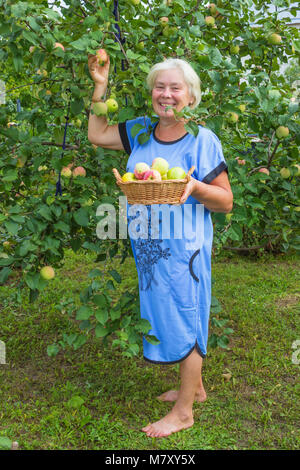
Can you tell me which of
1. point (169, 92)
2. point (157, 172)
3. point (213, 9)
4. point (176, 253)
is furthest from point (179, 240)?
point (213, 9)

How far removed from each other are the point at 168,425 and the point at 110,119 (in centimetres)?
146

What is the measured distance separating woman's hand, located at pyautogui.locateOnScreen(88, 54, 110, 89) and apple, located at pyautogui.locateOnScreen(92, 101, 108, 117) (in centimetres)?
7

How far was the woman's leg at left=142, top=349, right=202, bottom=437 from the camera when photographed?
80.4 inches

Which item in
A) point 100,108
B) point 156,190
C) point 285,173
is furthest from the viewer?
point 285,173

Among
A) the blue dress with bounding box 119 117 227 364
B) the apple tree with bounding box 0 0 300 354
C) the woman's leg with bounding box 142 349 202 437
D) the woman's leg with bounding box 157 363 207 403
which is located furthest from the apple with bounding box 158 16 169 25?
the woman's leg with bounding box 157 363 207 403

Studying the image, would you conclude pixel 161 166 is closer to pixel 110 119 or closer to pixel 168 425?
pixel 110 119

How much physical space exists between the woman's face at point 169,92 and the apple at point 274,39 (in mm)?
894

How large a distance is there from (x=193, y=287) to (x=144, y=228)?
308 millimetres

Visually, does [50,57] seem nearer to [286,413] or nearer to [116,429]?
[116,429]

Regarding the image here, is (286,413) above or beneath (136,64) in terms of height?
beneath

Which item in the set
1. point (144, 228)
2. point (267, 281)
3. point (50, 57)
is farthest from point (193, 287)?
point (267, 281)

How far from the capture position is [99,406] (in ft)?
7.56

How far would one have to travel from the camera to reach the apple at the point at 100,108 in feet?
6.40

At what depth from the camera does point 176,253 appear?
6.18ft
